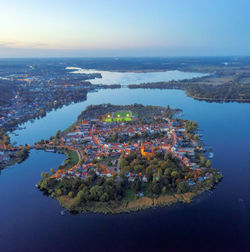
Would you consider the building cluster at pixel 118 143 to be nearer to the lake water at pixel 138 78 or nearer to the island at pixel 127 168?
the island at pixel 127 168

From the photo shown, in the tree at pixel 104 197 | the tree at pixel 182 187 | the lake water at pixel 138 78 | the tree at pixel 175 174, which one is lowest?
the lake water at pixel 138 78

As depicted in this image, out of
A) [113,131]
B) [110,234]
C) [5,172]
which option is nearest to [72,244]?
[110,234]

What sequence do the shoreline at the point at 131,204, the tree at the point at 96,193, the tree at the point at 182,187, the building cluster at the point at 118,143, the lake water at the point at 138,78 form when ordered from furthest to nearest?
the lake water at the point at 138,78
the building cluster at the point at 118,143
the tree at the point at 182,187
the tree at the point at 96,193
the shoreline at the point at 131,204

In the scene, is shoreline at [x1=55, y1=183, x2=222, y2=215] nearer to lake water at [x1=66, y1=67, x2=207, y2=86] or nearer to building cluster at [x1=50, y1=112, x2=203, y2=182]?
building cluster at [x1=50, y1=112, x2=203, y2=182]

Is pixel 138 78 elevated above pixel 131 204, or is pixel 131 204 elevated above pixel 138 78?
pixel 131 204

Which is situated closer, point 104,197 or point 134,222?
point 134,222

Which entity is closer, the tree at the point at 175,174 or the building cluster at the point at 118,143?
the tree at the point at 175,174

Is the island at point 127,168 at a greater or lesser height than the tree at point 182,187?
lesser

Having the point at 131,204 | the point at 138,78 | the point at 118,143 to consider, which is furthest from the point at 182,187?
the point at 138,78

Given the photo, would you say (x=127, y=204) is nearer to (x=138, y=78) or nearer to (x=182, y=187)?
(x=182, y=187)

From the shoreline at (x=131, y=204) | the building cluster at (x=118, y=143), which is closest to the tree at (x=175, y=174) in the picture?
the shoreline at (x=131, y=204)
